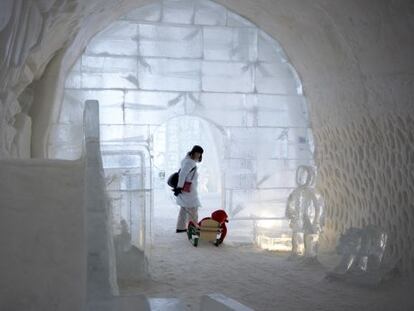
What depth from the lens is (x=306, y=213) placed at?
271 inches

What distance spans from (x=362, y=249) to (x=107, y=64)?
5.34m

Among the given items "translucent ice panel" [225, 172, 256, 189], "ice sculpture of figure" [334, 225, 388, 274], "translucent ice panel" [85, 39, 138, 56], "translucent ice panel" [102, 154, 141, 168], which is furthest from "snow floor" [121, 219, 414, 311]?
"translucent ice panel" [85, 39, 138, 56]

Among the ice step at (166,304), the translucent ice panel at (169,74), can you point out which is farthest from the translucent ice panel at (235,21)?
the ice step at (166,304)

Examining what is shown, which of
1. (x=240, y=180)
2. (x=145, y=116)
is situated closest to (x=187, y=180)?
(x=240, y=180)

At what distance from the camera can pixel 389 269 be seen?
19.6 ft

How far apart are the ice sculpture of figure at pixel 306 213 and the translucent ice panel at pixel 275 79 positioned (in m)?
3.14

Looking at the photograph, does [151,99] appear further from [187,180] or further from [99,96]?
[187,180]

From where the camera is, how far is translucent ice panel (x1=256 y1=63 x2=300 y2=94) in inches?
386

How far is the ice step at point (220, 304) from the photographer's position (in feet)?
9.84

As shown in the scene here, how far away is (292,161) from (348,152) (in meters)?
2.30

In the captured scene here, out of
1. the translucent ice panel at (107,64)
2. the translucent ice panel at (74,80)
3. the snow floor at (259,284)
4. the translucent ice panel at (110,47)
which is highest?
the translucent ice panel at (110,47)

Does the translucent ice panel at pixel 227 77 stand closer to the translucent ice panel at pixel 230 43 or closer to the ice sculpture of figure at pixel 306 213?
the translucent ice panel at pixel 230 43

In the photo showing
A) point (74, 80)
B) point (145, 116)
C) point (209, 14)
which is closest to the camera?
point (74, 80)

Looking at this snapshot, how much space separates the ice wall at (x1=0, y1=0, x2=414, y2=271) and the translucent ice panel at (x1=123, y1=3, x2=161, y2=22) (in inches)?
20.3
